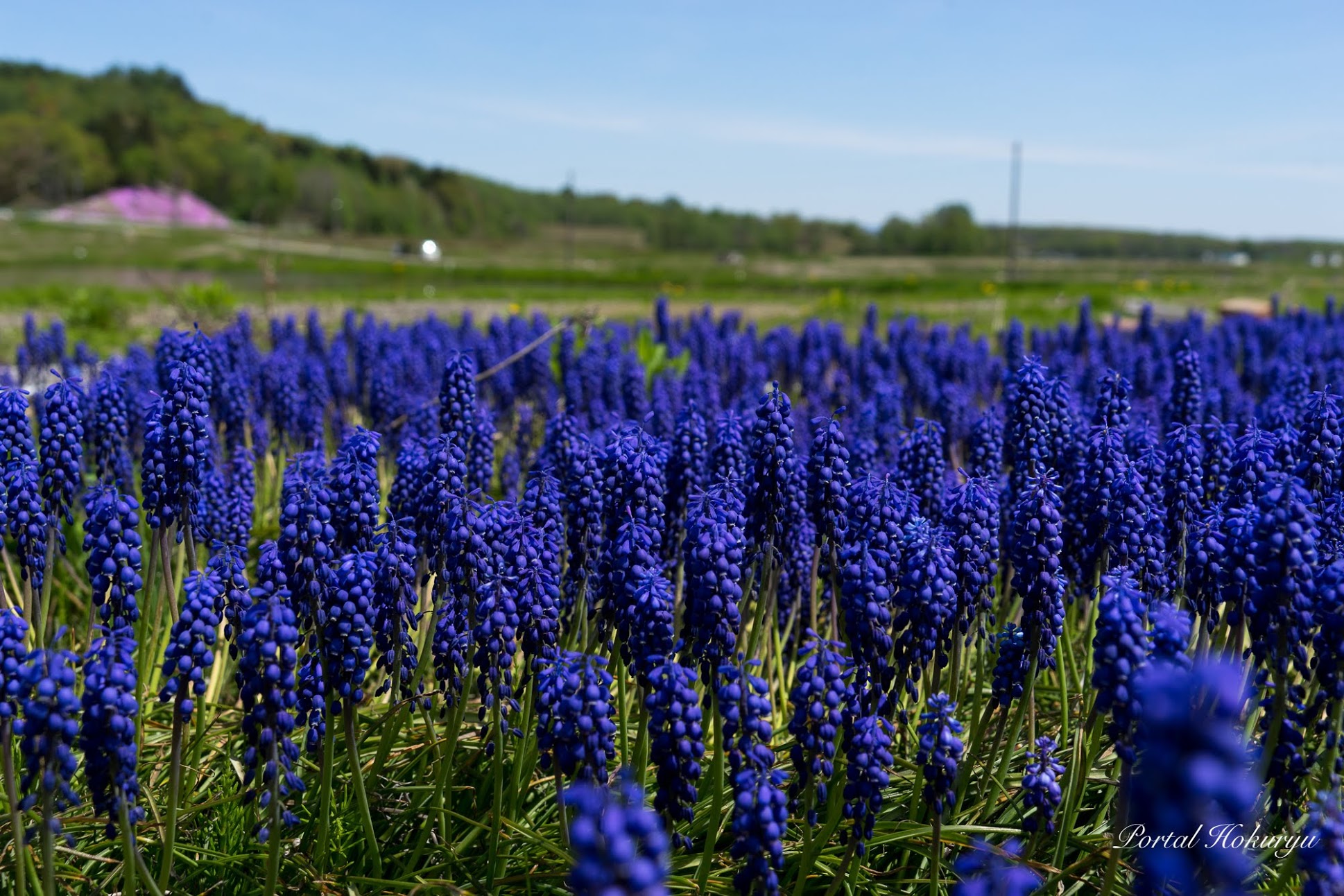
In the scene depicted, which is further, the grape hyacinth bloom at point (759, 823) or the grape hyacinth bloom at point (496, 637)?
the grape hyacinth bloom at point (496, 637)

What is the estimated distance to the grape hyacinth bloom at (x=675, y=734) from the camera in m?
4.02

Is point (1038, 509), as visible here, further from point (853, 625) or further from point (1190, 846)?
point (1190, 846)

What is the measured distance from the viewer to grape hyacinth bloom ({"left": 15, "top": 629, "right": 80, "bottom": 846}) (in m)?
3.83

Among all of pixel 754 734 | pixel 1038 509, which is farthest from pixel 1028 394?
pixel 754 734

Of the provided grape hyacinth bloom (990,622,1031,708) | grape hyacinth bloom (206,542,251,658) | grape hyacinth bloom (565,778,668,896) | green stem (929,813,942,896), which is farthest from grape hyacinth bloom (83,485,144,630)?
grape hyacinth bloom (990,622,1031,708)

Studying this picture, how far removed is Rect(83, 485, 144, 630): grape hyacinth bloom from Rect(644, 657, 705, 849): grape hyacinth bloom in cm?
256

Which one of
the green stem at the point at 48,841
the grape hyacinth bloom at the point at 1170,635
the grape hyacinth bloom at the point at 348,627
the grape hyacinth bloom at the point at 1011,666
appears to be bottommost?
the green stem at the point at 48,841

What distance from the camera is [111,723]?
3.90 m

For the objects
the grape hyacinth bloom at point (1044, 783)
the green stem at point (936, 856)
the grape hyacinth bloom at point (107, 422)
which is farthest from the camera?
the grape hyacinth bloom at point (107, 422)

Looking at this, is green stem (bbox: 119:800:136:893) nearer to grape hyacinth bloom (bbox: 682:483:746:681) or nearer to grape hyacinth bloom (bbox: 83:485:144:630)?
grape hyacinth bloom (bbox: 83:485:144:630)

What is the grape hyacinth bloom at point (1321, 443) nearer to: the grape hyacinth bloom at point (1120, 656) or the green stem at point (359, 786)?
the grape hyacinth bloom at point (1120, 656)

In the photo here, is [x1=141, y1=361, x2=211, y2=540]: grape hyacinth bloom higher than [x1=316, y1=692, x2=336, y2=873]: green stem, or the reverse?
[x1=141, y1=361, x2=211, y2=540]: grape hyacinth bloom

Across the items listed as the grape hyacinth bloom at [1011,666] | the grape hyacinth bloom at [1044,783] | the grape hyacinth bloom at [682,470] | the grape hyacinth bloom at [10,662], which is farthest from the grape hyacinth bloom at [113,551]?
the grape hyacinth bloom at [1044,783]

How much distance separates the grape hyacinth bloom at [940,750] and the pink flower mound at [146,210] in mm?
185200
